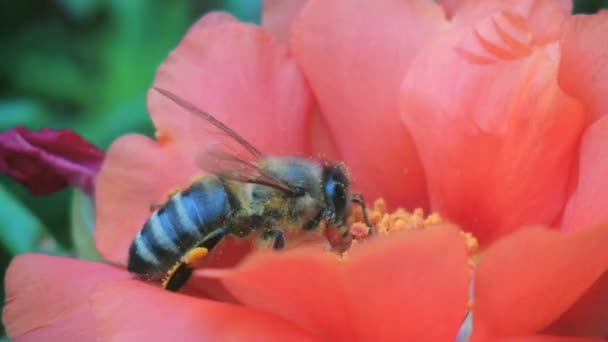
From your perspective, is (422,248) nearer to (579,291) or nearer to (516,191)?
(579,291)

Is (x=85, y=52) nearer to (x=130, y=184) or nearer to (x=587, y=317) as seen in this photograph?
(x=130, y=184)

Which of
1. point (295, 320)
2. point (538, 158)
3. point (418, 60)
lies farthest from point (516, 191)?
point (295, 320)

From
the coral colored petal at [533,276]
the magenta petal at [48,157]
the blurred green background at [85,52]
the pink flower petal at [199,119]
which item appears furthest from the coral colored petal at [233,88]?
the blurred green background at [85,52]

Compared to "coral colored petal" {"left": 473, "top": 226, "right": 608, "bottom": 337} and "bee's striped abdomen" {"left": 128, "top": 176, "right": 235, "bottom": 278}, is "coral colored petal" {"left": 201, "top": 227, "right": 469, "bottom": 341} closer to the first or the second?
"coral colored petal" {"left": 473, "top": 226, "right": 608, "bottom": 337}

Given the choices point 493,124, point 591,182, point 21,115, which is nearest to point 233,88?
point 493,124

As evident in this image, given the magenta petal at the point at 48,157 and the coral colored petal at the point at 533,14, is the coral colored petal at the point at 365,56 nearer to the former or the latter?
the coral colored petal at the point at 533,14

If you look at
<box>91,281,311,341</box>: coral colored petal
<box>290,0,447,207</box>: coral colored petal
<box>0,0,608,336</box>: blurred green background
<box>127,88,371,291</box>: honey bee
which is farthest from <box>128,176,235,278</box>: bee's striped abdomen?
<box>0,0,608,336</box>: blurred green background
